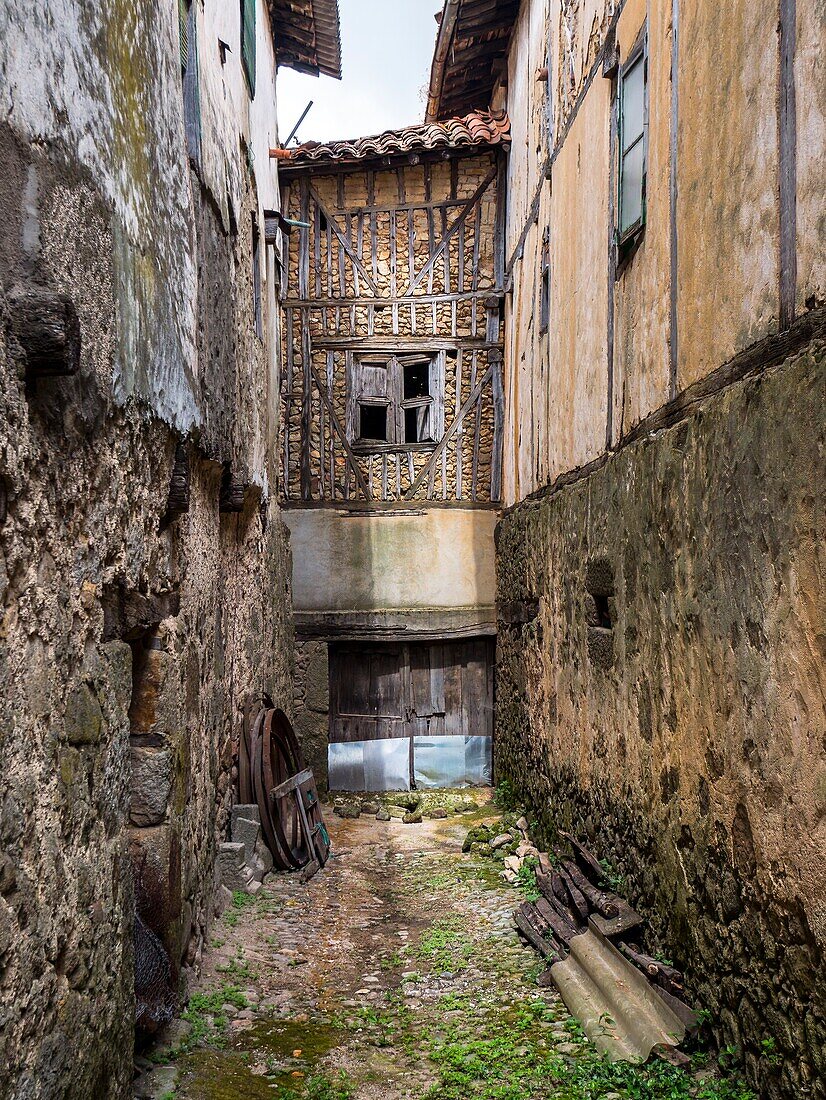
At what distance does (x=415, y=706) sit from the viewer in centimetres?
986

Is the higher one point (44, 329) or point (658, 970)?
point (44, 329)

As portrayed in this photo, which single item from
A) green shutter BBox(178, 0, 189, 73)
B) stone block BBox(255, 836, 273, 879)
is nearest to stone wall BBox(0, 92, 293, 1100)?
green shutter BBox(178, 0, 189, 73)

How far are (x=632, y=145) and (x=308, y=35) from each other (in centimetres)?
616

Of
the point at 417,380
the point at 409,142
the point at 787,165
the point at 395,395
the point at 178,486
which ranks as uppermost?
the point at 409,142

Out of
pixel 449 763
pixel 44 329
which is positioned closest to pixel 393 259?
pixel 449 763

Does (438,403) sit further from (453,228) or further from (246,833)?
(246,833)

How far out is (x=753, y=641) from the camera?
113 inches

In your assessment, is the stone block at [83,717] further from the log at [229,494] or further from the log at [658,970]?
the log at [229,494]

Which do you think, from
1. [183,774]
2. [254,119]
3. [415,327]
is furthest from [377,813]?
[254,119]

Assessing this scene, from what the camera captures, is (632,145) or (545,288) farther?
(545,288)

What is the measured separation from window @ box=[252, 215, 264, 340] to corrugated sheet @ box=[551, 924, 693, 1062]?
571 centimetres

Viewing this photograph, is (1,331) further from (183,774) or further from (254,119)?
(254,119)

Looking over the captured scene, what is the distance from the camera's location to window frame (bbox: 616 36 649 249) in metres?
4.29

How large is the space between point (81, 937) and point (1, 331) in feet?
5.67
